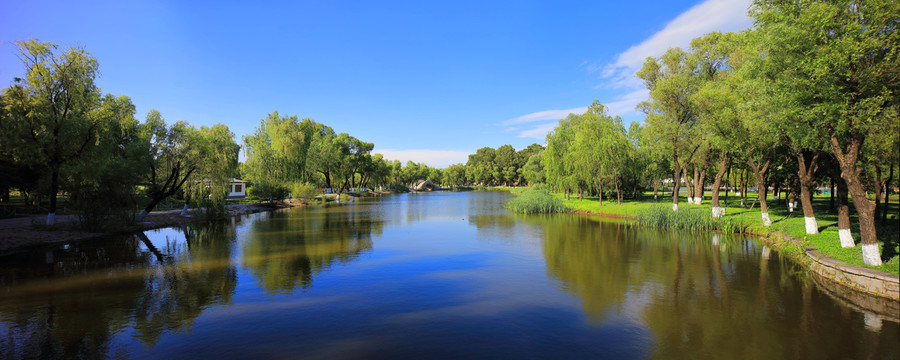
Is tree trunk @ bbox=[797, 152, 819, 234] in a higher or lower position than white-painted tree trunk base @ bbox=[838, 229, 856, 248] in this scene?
higher

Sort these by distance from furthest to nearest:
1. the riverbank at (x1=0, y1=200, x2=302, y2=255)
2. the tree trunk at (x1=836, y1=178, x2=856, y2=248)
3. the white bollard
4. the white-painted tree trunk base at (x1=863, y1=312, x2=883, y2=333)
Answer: the white bollard < the riverbank at (x1=0, y1=200, x2=302, y2=255) < the tree trunk at (x1=836, y1=178, x2=856, y2=248) < the white-painted tree trunk base at (x1=863, y1=312, x2=883, y2=333)

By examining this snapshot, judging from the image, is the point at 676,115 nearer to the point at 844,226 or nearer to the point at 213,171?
the point at 844,226

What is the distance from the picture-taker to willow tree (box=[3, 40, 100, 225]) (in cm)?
2066

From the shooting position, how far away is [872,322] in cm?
924

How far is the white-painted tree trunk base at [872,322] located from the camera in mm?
8898

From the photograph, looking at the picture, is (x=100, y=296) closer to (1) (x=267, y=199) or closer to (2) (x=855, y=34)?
(2) (x=855, y=34)

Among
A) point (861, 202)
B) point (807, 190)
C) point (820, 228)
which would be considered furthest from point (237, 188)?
point (861, 202)

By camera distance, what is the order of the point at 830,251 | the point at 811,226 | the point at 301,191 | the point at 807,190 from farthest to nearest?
the point at 301,191, the point at 811,226, the point at 807,190, the point at 830,251

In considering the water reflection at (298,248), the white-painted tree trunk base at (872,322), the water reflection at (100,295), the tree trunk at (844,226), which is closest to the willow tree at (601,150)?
the water reflection at (298,248)

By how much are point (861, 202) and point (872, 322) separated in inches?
165

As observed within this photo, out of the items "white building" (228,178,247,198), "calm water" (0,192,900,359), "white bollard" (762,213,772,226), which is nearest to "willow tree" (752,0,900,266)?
"calm water" (0,192,900,359)

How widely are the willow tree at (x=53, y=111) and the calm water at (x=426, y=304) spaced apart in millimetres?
6143

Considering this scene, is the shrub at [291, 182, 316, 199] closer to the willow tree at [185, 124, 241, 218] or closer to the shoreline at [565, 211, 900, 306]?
the willow tree at [185, 124, 241, 218]

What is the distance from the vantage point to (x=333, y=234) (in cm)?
2595
